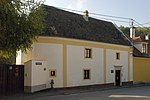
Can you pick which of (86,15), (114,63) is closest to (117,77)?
(114,63)

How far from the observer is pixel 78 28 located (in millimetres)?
34156

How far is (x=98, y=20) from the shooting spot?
41.3 metres

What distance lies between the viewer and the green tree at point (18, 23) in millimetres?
20930

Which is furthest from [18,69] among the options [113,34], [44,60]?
[113,34]

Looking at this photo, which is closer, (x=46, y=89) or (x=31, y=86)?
(x=31, y=86)

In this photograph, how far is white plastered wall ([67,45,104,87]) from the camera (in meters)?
31.1

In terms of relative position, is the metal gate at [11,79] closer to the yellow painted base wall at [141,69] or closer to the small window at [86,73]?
the small window at [86,73]

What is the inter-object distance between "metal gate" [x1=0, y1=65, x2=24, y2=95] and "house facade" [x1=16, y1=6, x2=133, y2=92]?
528 millimetres

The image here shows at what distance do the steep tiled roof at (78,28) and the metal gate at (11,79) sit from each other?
436 centimetres

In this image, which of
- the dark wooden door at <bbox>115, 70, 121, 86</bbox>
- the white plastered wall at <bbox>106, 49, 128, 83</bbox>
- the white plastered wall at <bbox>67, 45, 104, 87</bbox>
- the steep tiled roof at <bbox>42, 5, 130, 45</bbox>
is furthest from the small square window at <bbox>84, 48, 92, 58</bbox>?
the dark wooden door at <bbox>115, 70, 121, 86</bbox>

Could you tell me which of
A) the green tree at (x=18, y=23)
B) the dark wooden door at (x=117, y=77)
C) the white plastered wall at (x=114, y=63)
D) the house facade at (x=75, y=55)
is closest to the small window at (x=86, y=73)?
the house facade at (x=75, y=55)

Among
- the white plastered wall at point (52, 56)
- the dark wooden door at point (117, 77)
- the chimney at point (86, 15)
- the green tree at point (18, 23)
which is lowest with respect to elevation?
the dark wooden door at point (117, 77)

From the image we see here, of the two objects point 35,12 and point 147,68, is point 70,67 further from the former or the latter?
point 147,68

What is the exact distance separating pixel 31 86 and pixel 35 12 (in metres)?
6.64
